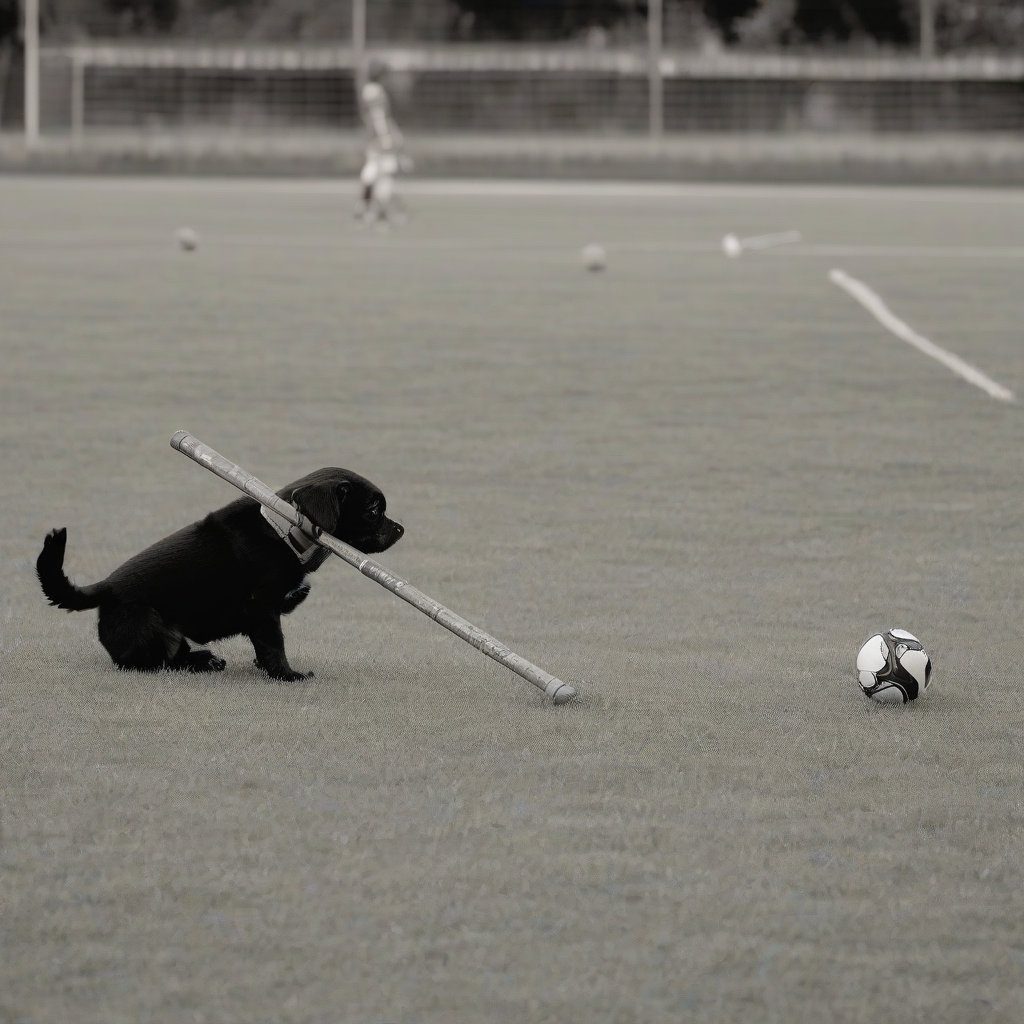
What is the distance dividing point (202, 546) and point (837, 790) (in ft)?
5.98

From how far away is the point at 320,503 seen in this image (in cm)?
485

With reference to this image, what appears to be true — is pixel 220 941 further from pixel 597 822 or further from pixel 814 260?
pixel 814 260

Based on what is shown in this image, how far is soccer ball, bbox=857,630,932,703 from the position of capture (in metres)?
5.02

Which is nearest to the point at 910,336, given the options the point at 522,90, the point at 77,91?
the point at 522,90

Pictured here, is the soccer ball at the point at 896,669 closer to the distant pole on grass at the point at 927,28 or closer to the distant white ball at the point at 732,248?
the distant white ball at the point at 732,248

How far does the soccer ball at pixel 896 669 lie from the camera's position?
5016mm

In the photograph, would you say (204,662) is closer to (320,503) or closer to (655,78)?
(320,503)

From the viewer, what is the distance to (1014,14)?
48.6 m

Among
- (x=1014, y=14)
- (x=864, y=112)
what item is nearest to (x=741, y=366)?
(x=864, y=112)

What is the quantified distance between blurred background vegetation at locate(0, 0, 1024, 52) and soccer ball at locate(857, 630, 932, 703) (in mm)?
43764

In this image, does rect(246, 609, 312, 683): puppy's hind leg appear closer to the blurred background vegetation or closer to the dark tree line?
the blurred background vegetation

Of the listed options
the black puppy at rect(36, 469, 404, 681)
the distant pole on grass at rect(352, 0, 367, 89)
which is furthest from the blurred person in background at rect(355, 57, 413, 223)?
the distant pole on grass at rect(352, 0, 367, 89)

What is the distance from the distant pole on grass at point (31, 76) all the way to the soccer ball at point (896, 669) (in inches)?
1571

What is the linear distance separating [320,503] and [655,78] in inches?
1601
